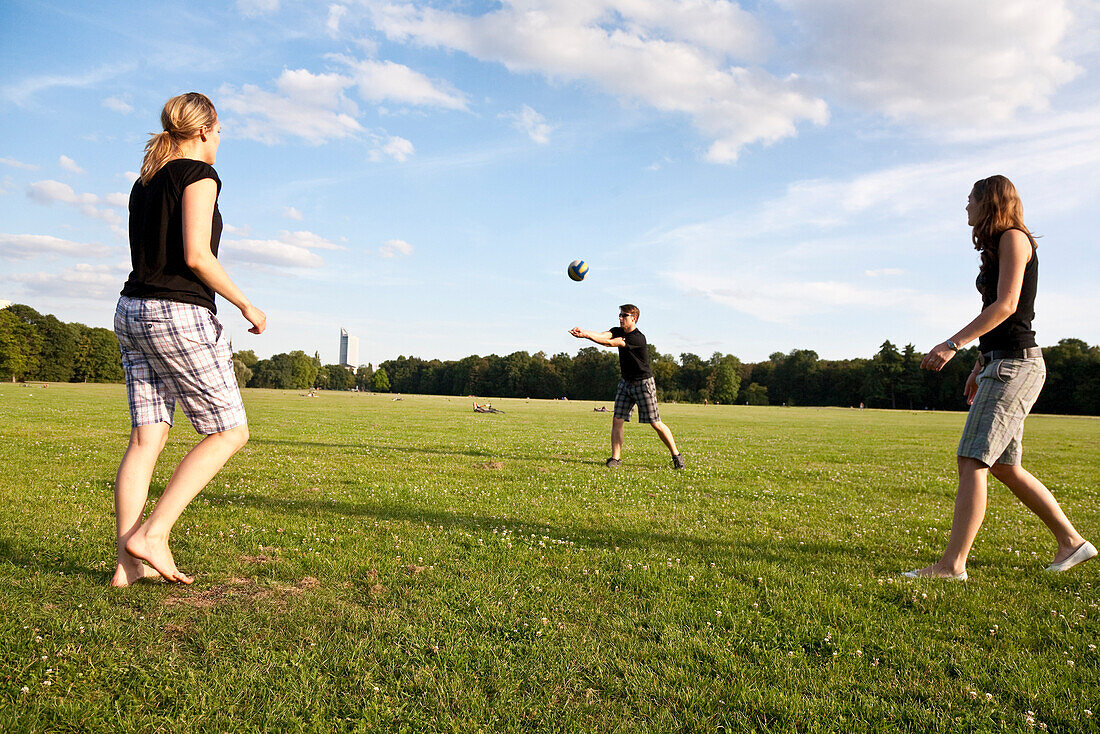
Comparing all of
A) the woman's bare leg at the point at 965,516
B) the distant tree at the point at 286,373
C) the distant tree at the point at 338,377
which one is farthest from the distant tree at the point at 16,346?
the woman's bare leg at the point at 965,516

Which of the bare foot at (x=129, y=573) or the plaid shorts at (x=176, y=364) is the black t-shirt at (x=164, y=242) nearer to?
the plaid shorts at (x=176, y=364)

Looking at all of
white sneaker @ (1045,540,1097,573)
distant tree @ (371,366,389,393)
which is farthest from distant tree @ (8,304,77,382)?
white sneaker @ (1045,540,1097,573)

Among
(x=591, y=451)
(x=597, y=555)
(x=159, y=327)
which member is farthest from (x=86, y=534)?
(x=591, y=451)

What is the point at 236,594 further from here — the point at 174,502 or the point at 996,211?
the point at 996,211

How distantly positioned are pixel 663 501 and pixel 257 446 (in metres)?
9.12

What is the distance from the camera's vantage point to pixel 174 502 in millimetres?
3967

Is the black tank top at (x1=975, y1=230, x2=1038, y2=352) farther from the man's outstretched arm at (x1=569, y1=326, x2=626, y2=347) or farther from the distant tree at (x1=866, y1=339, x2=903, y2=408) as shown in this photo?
the distant tree at (x1=866, y1=339, x2=903, y2=408)

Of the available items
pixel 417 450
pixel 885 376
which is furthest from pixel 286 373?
pixel 417 450

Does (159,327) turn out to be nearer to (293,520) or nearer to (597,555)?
(293,520)

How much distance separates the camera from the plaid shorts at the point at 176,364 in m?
3.80

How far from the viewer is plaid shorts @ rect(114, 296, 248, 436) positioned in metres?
3.80

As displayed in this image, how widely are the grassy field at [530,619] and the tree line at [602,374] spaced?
3828 inches

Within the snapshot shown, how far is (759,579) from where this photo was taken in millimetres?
4762

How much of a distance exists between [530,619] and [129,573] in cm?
266
